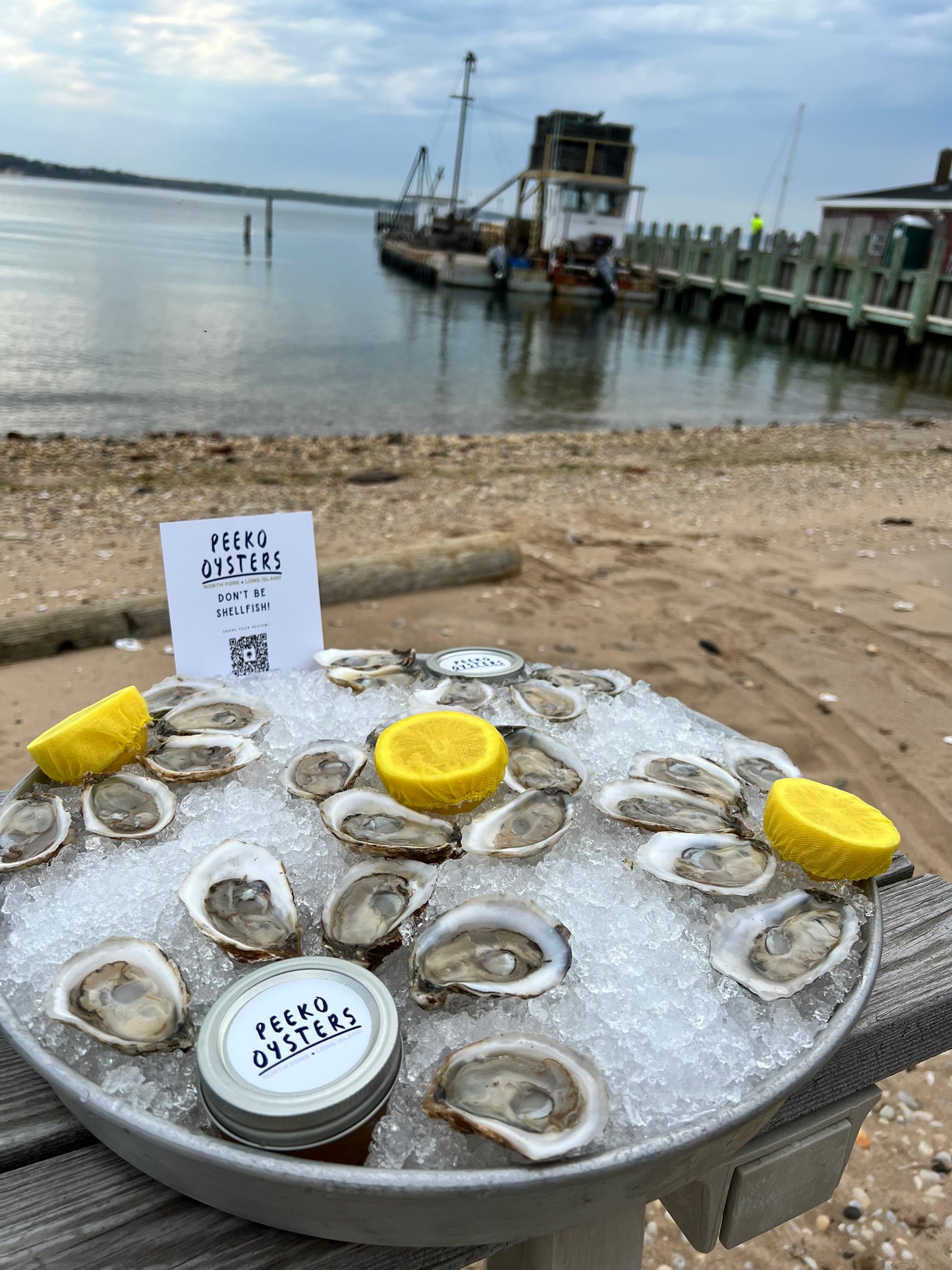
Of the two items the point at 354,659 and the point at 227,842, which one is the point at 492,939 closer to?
the point at 227,842

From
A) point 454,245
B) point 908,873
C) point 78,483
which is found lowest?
point 78,483

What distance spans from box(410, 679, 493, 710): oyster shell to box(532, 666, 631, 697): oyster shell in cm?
15

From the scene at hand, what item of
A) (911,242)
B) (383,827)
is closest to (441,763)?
(383,827)

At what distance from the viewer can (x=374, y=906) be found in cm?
100

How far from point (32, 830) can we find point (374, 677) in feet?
2.29

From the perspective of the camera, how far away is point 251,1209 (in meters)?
0.75

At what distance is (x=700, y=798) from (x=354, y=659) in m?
0.81

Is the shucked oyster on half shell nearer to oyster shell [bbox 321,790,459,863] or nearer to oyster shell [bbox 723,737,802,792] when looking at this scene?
oyster shell [bbox 321,790,459,863]

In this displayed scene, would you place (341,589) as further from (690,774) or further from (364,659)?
(690,774)

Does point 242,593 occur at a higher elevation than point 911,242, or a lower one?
lower

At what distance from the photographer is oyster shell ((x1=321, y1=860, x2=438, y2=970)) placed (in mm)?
906

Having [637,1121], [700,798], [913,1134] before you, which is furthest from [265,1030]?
[913,1134]

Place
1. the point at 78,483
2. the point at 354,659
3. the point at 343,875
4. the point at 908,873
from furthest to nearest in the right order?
the point at 78,483
the point at 354,659
the point at 908,873
the point at 343,875

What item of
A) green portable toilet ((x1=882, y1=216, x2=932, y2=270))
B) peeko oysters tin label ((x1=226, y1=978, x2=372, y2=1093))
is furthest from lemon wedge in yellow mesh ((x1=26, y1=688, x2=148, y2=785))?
green portable toilet ((x1=882, y1=216, x2=932, y2=270))
